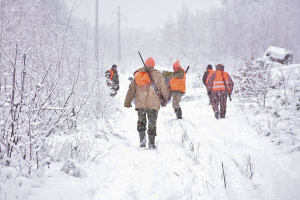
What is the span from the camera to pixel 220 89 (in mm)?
5387

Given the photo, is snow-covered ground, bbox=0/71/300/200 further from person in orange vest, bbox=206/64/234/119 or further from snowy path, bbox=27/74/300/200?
person in orange vest, bbox=206/64/234/119

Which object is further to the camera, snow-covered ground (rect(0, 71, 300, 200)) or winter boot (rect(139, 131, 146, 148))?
winter boot (rect(139, 131, 146, 148))

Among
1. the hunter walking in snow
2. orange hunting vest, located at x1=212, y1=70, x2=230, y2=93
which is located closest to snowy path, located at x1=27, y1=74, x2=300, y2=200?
the hunter walking in snow

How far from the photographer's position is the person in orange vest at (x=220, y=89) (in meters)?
5.34

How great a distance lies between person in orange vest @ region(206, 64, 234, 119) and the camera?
5.34 m

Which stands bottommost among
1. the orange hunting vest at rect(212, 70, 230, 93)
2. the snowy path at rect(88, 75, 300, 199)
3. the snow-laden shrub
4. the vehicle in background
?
the snowy path at rect(88, 75, 300, 199)

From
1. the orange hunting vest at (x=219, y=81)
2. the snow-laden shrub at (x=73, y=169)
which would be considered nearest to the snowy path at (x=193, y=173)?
the snow-laden shrub at (x=73, y=169)

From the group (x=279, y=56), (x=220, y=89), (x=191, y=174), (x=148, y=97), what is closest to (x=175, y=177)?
(x=191, y=174)

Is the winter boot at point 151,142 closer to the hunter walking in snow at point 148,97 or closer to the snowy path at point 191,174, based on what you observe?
the hunter walking in snow at point 148,97

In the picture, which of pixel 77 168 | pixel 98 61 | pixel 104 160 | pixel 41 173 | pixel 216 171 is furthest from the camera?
pixel 98 61

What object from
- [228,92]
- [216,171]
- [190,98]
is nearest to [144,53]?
[190,98]

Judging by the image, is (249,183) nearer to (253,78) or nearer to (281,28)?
(253,78)

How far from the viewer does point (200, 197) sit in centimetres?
164

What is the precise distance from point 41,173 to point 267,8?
112ft
